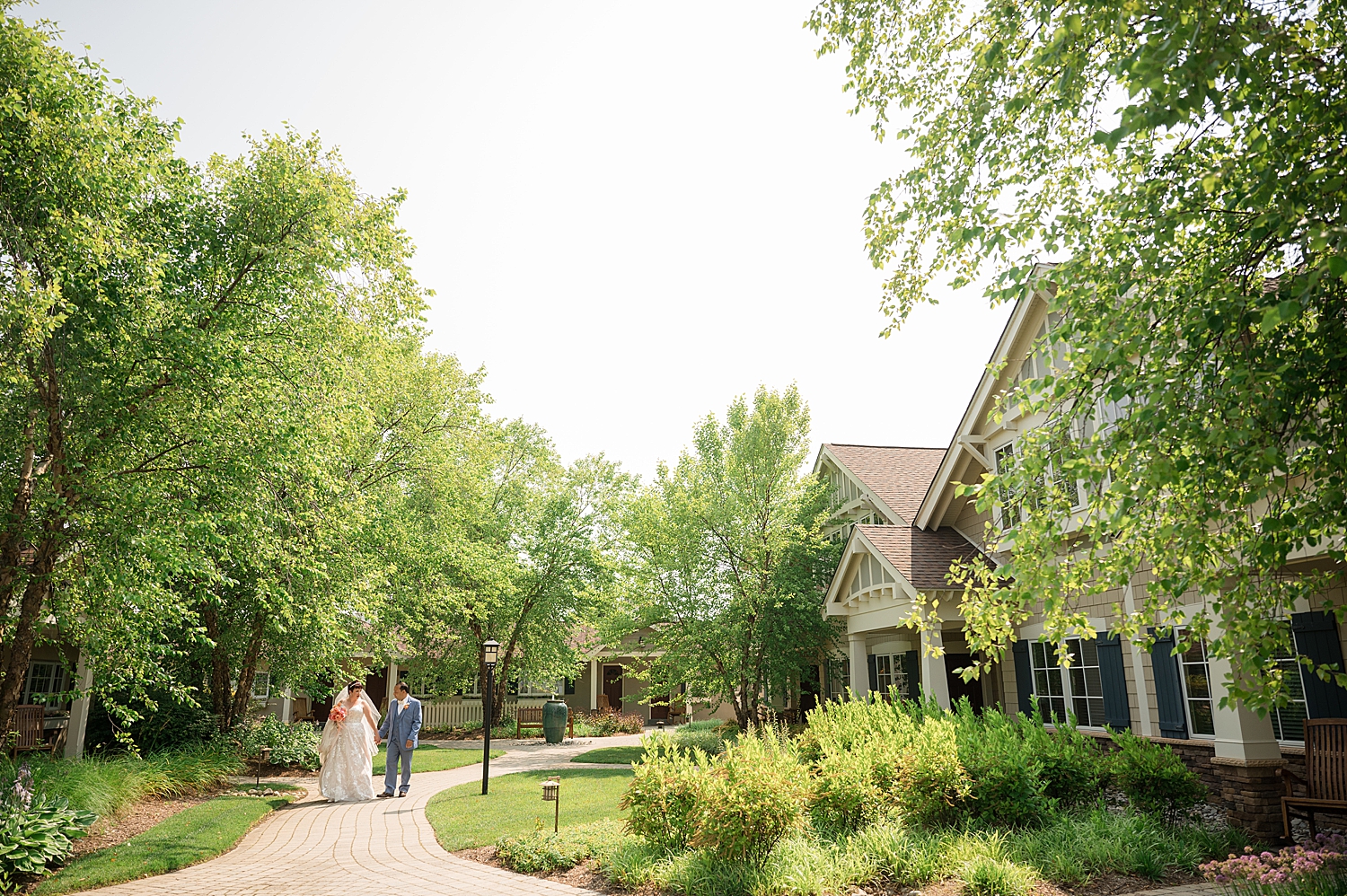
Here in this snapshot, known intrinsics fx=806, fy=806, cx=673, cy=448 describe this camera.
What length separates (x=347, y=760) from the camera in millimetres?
13703

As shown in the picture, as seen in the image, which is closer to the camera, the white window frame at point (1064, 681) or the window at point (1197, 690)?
the window at point (1197, 690)

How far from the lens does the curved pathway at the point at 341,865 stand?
7.80 m

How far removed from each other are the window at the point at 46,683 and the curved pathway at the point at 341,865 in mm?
10134

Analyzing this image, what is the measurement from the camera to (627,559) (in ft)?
85.1

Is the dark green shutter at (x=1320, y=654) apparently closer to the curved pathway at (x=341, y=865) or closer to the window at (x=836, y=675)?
the curved pathway at (x=341, y=865)

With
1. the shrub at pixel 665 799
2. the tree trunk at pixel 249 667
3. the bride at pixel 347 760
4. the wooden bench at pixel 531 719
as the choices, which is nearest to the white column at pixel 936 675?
the shrub at pixel 665 799

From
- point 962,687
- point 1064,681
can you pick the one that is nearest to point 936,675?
point 1064,681

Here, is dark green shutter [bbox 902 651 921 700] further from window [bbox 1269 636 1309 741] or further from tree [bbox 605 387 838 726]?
window [bbox 1269 636 1309 741]

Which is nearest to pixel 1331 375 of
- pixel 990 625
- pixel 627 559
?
pixel 990 625

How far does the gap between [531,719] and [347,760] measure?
67.2ft

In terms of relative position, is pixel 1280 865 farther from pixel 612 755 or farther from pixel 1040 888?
pixel 612 755

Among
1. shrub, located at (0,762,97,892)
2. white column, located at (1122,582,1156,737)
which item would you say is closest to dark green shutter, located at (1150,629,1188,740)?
white column, located at (1122,582,1156,737)

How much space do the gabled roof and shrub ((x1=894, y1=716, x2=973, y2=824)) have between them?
11818mm

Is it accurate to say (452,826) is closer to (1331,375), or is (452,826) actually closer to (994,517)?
(1331,375)
